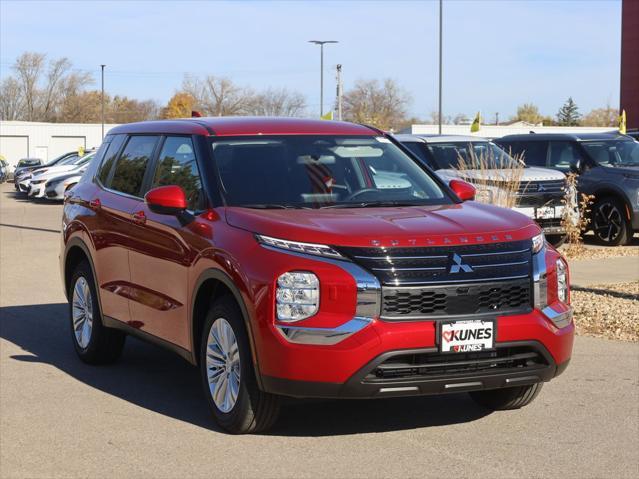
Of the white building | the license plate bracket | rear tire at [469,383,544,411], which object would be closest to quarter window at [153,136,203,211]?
the license plate bracket

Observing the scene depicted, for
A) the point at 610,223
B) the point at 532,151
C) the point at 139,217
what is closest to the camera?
the point at 139,217

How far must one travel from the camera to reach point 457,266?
5.57 metres

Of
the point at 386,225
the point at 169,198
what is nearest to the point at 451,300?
the point at 386,225

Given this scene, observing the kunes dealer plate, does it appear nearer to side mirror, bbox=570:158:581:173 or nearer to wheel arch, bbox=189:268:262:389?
wheel arch, bbox=189:268:262:389

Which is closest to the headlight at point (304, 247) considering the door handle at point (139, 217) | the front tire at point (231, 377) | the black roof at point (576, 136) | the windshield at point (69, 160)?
the front tire at point (231, 377)

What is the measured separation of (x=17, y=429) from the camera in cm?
633

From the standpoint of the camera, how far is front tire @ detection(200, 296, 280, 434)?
582cm

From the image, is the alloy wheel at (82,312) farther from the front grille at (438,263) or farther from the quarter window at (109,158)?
the front grille at (438,263)

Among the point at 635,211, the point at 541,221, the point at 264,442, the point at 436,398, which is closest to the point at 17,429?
the point at 264,442

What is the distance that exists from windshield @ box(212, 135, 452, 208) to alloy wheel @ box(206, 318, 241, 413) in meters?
0.78

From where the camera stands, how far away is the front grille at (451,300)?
546 cm

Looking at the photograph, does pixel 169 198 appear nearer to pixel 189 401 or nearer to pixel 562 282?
pixel 189 401

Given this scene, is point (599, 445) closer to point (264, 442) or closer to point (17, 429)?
point (264, 442)

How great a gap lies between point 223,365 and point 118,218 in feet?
6.25
